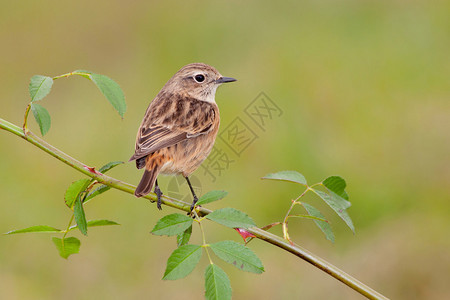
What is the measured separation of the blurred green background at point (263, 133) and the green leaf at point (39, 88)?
7.10 ft

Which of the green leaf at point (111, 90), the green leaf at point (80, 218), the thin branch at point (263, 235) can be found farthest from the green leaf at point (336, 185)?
the green leaf at point (80, 218)

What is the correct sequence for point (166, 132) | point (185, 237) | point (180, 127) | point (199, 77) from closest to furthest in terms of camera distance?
point (185, 237), point (166, 132), point (180, 127), point (199, 77)

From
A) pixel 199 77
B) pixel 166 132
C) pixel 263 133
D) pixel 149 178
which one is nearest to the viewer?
pixel 149 178

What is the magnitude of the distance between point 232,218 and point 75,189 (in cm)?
63

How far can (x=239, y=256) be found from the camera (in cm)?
224

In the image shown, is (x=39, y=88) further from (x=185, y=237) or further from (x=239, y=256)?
(x=239, y=256)

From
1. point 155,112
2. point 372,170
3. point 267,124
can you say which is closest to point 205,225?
point 267,124

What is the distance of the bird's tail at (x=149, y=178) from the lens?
286 cm

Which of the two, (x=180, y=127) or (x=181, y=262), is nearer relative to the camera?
(x=181, y=262)

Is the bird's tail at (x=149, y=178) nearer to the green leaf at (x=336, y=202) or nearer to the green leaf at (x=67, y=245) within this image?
the green leaf at (x=67, y=245)

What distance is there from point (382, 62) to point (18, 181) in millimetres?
5795

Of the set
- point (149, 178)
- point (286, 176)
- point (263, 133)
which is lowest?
point (149, 178)

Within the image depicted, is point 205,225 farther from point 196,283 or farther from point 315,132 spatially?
point 315,132

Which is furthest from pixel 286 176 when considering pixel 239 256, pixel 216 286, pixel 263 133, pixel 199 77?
pixel 263 133
